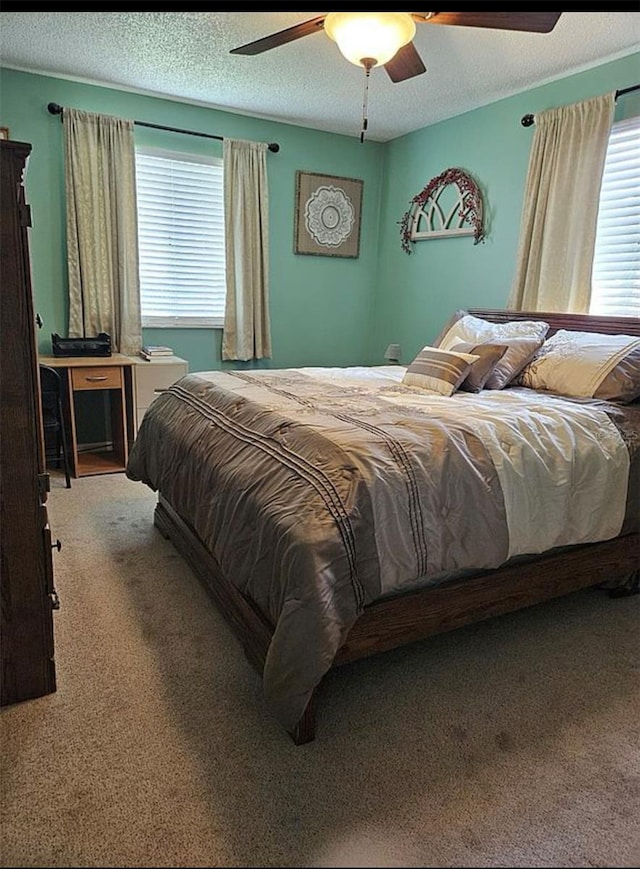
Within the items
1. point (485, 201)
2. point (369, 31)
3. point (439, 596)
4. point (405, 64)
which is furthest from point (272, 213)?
point (439, 596)

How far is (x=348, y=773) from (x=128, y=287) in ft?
11.5

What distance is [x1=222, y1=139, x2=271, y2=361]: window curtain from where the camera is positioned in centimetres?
427

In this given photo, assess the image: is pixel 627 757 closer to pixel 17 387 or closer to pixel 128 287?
pixel 17 387

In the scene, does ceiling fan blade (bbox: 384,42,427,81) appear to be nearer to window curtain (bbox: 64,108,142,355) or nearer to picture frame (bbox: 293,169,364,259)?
picture frame (bbox: 293,169,364,259)

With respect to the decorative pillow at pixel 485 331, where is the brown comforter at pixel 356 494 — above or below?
below

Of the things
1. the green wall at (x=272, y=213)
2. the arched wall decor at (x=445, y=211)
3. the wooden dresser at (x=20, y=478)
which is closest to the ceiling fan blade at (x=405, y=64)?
the arched wall decor at (x=445, y=211)

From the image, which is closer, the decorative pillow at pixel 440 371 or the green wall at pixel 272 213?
the decorative pillow at pixel 440 371

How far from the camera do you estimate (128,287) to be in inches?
157

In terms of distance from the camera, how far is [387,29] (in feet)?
4.87

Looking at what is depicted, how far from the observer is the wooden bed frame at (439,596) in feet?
5.51

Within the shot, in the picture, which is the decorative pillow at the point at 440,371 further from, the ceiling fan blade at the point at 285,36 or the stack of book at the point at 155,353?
the stack of book at the point at 155,353

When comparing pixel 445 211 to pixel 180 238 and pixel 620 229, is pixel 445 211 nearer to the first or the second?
pixel 620 229

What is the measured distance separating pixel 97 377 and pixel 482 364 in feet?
7.96

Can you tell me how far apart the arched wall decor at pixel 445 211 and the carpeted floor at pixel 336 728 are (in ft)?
9.15
